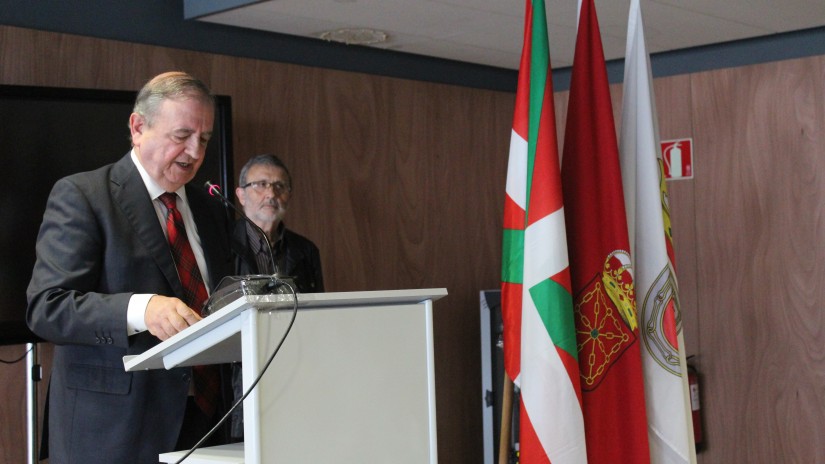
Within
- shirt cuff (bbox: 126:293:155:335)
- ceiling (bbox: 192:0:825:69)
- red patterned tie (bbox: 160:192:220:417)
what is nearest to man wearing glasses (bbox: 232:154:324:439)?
ceiling (bbox: 192:0:825:69)

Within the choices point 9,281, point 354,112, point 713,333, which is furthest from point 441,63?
point 9,281

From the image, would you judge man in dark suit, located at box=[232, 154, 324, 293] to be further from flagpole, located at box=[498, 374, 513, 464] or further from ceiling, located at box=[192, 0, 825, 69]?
flagpole, located at box=[498, 374, 513, 464]

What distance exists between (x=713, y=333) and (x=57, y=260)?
4.07 metres

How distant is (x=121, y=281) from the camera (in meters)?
2.15

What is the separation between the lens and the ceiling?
440 cm

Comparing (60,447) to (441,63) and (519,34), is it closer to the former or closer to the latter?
(519,34)

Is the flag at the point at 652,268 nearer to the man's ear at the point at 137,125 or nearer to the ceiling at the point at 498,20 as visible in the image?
the ceiling at the point at 498,20

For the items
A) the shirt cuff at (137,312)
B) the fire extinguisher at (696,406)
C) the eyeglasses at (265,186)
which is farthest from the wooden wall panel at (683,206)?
the shirt cuff at (137,312)

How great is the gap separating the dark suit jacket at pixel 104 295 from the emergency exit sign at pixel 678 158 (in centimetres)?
390

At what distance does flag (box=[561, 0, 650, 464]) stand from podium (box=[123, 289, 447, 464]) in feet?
3.51

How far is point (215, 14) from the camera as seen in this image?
14.7 feet

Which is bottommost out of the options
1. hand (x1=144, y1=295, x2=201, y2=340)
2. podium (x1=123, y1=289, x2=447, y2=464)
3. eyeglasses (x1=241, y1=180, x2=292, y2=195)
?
podium (x1=123, y1=289, x2=447, y2=464)

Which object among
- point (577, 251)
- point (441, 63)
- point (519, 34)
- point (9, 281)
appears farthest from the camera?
point (441, 63)

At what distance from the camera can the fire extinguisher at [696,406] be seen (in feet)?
17.3
